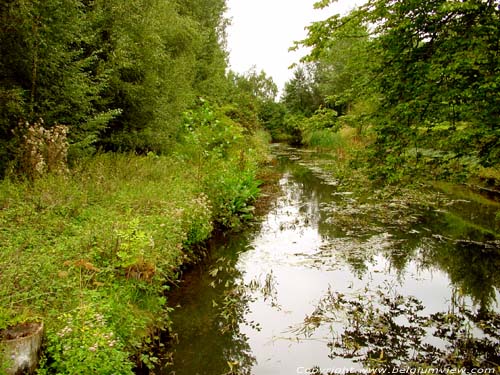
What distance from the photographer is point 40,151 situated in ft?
23.6

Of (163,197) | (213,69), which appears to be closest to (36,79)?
(163,197)

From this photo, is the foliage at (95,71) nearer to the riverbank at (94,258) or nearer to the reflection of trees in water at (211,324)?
the riverbank at (94,258)

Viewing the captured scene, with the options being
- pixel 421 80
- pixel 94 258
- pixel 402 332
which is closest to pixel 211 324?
pixel 94 258

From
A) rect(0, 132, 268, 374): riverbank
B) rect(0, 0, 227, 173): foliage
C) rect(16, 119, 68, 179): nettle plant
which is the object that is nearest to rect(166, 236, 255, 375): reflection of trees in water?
rect(0, 132, 268, 374): riverbank

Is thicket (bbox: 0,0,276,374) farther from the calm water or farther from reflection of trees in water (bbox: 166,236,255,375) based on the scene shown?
the calm water

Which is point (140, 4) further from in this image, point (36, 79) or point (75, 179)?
point (75, 179)

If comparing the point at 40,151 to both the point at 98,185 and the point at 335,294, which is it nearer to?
the point at 98,185

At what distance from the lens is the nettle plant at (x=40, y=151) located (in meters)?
6.91

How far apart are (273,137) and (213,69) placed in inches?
1125

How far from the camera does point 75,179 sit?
24.3ft

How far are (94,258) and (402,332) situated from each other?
421 centimetres

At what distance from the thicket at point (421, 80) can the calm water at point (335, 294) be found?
182cm

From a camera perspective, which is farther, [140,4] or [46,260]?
[140,4]

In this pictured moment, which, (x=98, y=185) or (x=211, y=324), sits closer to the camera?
(x=211, y=324)
